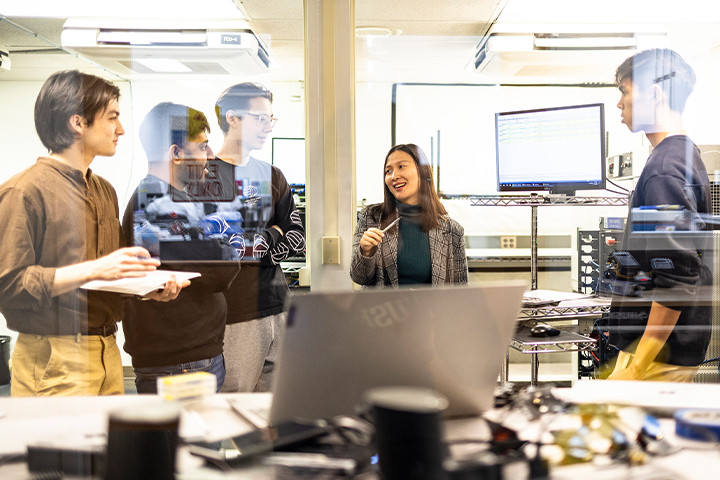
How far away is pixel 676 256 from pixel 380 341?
1.78 meters

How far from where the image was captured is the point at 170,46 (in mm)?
2637

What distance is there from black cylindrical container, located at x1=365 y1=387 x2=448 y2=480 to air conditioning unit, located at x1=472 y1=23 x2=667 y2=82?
2587mm

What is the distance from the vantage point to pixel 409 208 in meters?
2.22

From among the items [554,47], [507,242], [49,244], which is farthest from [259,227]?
[554,47]

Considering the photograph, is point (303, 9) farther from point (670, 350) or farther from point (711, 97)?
point (711, 97)

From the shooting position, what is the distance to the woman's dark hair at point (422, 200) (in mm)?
2180

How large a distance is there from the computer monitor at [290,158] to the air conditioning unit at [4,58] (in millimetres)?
1737

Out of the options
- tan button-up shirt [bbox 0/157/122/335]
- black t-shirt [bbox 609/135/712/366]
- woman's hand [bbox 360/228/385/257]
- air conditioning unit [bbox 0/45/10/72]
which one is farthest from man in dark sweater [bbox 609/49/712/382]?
air conditioning unit [bbox 0/45/10/72]

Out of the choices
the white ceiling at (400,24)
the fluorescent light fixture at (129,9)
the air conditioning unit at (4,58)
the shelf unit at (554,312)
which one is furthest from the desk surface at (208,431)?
the air conditioning unit at (4,58)

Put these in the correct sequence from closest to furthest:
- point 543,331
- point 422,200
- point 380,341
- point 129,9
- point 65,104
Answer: point 380,341, point 65,104, point 543,331, point 422,200, point 129,9

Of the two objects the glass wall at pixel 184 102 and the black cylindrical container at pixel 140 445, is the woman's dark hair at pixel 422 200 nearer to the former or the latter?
the glass wall at pixel 184 102

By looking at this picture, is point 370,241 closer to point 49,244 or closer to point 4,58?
point 49,244

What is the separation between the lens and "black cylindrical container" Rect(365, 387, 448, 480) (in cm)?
60

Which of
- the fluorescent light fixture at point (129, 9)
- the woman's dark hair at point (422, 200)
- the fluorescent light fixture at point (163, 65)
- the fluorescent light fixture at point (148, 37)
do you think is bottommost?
the woman's dark hair at point (422, 200)
